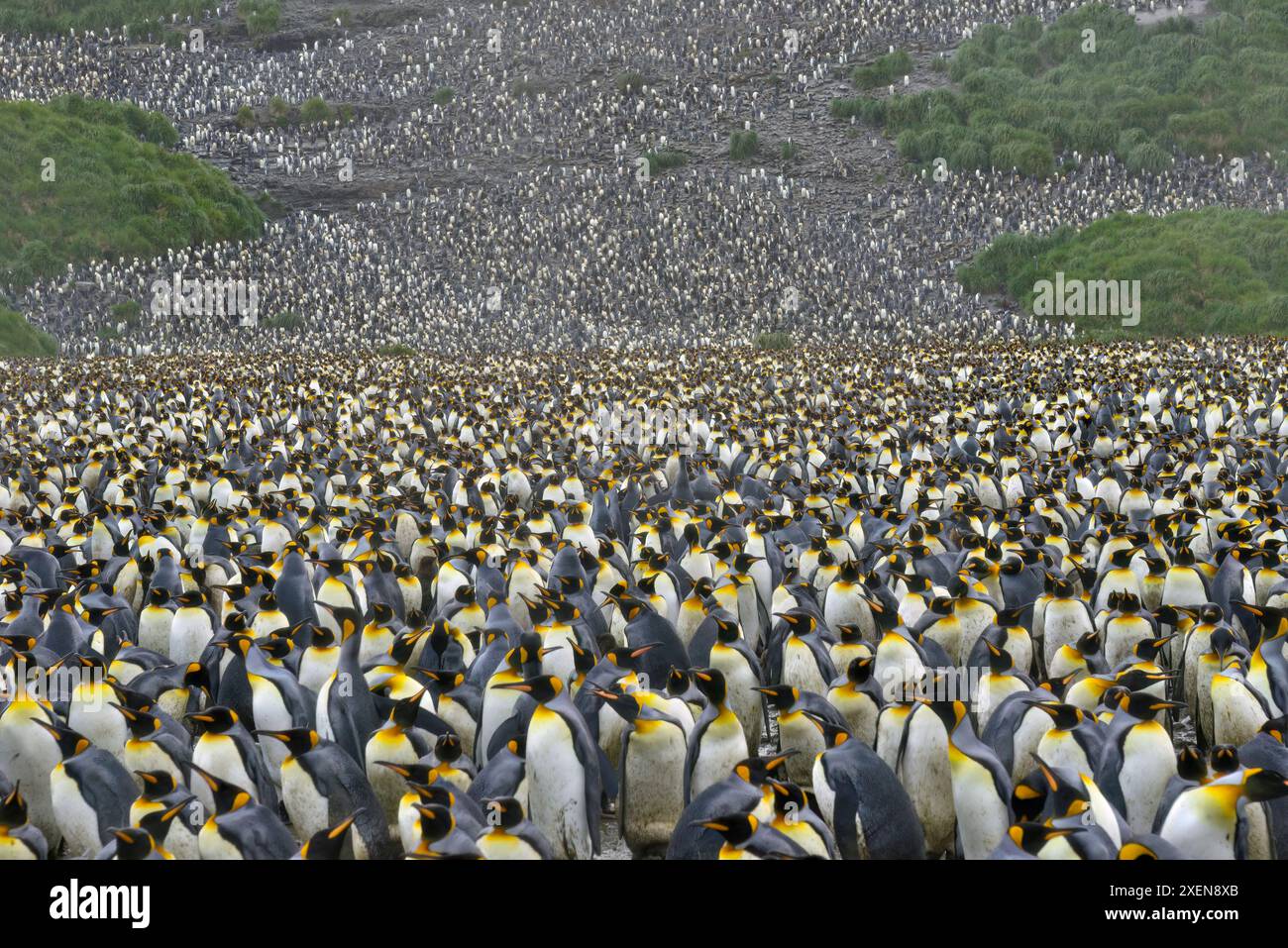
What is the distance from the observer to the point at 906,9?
56188 millimetres

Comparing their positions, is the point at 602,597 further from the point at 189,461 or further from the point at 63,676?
the point at 189,461

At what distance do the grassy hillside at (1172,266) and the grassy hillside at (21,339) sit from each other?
87.4 ft

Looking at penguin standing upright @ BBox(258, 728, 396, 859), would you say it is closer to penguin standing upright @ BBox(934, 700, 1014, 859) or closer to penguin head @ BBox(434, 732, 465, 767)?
penguin head @ BBox(434, 732, 465, 767)

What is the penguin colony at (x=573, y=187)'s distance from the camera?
35.1 meters

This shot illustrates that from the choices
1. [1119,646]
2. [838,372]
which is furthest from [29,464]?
[838,372]

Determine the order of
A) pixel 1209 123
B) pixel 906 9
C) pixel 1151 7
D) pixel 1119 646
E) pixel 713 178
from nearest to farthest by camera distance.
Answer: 1. pixel 1119 646
2. pixel 1209 123
3. pixel 713 178
4. pixel 1151 7
5. pixel 906 9

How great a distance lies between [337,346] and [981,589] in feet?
94.0

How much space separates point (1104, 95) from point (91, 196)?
38.6 m

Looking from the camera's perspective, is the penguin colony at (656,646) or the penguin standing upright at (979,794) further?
the penguin standing upright at (979,794)

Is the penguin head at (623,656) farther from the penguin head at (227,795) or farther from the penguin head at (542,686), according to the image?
the penguin head at (227,795)

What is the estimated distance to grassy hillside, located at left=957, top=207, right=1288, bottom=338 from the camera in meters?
29.0

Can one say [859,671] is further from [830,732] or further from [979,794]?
[979,794]

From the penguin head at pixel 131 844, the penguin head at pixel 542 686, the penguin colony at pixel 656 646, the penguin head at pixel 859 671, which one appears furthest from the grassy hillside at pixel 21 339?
the penguin head at pixel 131 844

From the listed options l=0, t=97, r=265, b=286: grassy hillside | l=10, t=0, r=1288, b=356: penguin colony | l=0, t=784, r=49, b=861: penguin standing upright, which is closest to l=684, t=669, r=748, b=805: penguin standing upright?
l=0, t=784, r=49, b=861: penguin standing upright
